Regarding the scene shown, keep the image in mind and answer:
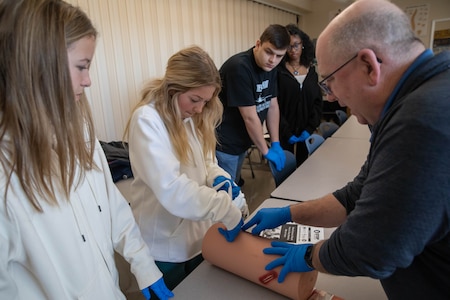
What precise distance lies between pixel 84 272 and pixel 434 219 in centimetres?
80

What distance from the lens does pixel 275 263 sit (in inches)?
32.9

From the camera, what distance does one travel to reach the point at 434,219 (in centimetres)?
52

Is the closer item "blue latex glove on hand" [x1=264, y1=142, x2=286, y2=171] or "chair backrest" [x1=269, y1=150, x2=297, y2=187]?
"chair backrest" [x1=269, y1=150, x2=297, y2=187]

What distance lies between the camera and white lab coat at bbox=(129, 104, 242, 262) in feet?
3.41

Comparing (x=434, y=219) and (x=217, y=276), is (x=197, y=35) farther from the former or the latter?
(x=434, y=219)

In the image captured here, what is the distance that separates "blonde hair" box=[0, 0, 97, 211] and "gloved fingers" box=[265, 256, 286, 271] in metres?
0.58

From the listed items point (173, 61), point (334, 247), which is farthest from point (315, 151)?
point (334, 247)

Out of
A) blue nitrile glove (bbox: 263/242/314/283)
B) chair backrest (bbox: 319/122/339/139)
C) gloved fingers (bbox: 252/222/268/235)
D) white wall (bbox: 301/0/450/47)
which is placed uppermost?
white wall (bbox: 301/0/450/47)

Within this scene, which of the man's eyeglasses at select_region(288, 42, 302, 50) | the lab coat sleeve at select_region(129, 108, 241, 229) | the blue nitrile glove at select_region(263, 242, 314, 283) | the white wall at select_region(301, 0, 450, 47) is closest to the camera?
the blue nitrile glove at select_region(263, 242, 314, 283)

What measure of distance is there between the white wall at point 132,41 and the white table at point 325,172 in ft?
5.40

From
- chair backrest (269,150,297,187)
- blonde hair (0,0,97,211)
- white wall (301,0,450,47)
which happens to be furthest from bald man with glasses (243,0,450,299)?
white wall (301,0,450,47)

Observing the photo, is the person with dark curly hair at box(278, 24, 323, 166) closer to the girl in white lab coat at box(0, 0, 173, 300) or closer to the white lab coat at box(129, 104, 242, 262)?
the white lab coat at box(129, 104, 242, 262)

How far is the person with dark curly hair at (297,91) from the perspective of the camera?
289 centimetres

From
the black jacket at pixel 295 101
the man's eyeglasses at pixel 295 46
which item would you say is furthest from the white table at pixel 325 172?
the man's eyeglasses at pixel 295 46
